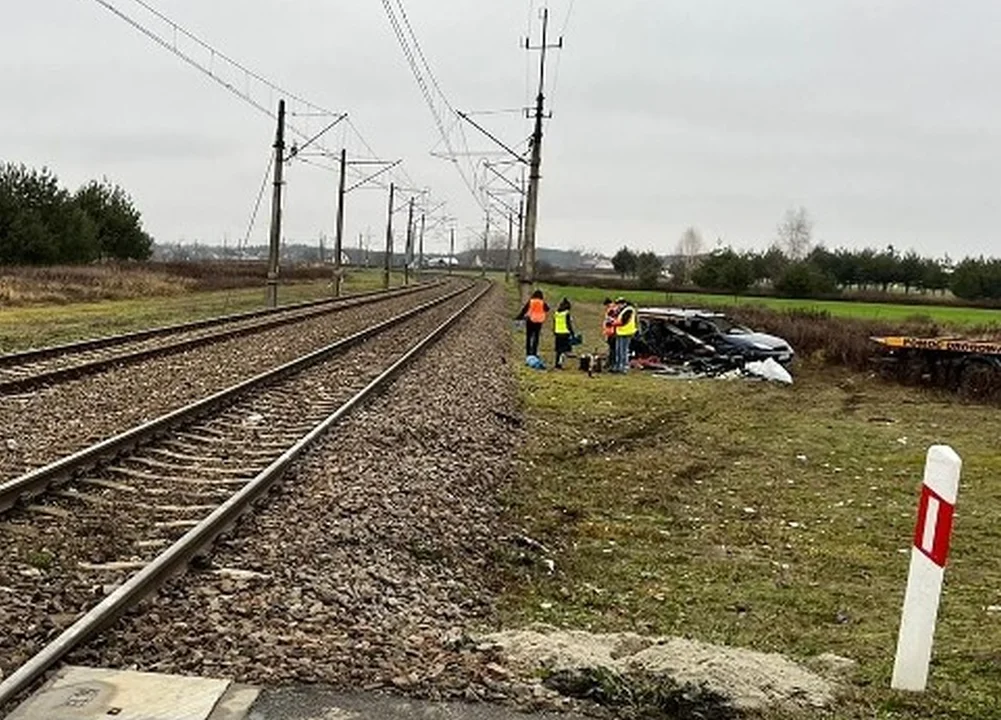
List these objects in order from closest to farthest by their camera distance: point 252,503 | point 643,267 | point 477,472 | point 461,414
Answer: point 252,503
point 477,472
point 461,414
point 643,267

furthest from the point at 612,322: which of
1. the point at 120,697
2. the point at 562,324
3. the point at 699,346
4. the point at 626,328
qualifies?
the point at 120,697

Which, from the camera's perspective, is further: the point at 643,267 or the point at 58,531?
the point at 643,267

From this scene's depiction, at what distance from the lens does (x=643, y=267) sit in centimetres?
10375

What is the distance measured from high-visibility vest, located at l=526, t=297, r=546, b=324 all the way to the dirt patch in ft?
57.8

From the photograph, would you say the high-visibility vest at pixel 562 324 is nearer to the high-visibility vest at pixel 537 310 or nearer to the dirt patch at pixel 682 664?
the high-visibility vest at pixel 537 310

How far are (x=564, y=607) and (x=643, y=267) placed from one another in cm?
9843

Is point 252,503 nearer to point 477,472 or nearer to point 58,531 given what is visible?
point 58,531

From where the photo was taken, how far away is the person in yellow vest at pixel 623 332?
22.7 m

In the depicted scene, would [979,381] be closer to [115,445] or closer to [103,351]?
[103,351]

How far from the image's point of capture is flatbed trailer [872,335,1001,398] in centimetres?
2303

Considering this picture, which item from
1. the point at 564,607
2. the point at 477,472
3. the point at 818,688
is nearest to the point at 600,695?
the point at 818,688

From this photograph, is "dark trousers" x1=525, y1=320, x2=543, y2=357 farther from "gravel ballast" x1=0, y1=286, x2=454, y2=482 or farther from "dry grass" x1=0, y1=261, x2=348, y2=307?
"dry grass" x1=0, y1=261, x2=348, y2=307

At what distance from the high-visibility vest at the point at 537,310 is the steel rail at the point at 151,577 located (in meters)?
13.1

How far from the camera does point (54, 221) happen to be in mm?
64062
